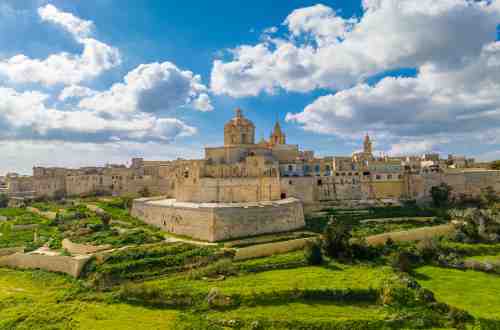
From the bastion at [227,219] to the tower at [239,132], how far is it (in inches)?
467

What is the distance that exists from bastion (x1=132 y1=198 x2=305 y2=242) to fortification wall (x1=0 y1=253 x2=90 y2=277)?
777 cm

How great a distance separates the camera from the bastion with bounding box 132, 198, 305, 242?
25.2 m

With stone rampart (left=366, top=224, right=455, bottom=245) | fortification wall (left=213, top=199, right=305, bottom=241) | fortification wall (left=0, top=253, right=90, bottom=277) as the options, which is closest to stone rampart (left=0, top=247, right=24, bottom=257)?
fortification wall (left=0, top=253, right=90, bottom=277)

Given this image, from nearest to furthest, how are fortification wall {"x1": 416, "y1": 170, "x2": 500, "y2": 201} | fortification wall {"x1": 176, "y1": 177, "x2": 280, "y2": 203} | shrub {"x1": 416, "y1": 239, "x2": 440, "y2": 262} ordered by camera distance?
1. shrub {"x1": 416, "y1": 239, "x2": 440, "y2": 262}
2. fortification wall {"x1": 176, "y1": 177, "x2": 280, "y2": 203}
3. fortification wall {"x1": 416, "y1": 170, "x2": 500, "y2": 201}

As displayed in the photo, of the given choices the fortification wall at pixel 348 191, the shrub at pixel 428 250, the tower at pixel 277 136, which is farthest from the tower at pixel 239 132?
the shrub at pixel 428 250

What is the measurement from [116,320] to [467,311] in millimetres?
16177

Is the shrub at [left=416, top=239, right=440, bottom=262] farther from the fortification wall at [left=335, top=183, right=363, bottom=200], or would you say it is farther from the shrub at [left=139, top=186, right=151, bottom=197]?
the shrub at [left=139, top=186, right=151, bottom=197]

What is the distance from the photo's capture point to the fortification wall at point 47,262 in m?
20.5

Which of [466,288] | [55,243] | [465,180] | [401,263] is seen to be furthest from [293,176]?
[55,243]

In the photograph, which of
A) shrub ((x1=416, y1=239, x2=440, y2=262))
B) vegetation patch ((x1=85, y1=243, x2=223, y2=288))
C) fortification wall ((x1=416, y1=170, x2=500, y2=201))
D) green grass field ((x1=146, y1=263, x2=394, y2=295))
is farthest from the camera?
fortification wall ((x1=416, y1=170, x2=500, y2=201))

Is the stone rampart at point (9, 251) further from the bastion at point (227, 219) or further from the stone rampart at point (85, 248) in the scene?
the bastion at point (227, 219)

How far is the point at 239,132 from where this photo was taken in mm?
38844

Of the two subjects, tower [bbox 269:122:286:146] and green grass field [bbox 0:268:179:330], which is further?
tower [bbox 269:122:286:146]

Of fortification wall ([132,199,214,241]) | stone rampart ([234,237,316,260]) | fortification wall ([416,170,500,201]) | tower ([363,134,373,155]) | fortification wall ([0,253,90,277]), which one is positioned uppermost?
tower ([363,134,373,155])
